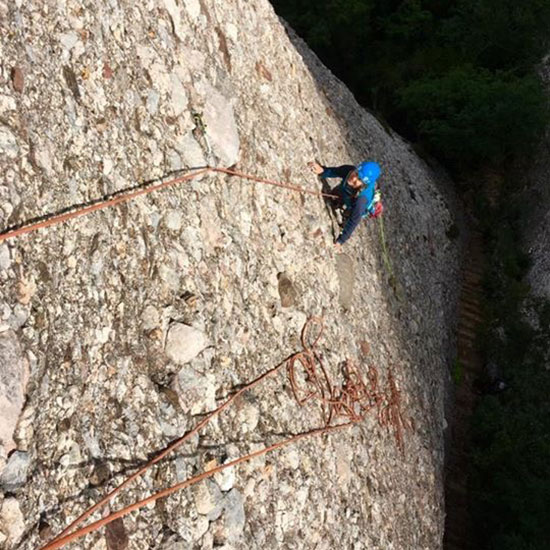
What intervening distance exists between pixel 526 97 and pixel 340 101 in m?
7.73

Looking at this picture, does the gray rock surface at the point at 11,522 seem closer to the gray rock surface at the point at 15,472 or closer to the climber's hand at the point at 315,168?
the gray rock surface at the point at 15,472

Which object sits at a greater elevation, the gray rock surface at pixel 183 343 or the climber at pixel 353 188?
the climber at pixel 353 188

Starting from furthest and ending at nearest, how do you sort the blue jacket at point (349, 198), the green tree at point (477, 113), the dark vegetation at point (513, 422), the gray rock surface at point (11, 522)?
the green tree at point (477, 113) < the dark vegetation at point (513, 422) < the blue jacket at point (349, 198) < the gray rock surface at point (11, 522)

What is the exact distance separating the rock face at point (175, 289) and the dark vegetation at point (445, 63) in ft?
35.4

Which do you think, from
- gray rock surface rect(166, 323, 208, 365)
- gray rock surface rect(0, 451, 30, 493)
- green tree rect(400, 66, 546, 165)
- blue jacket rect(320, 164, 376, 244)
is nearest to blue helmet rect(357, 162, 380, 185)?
blue jacket rect(320, 164, 376, 244)

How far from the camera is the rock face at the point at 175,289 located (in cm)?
388

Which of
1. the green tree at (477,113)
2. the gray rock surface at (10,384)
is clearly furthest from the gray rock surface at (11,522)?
the green tree at (477,113)

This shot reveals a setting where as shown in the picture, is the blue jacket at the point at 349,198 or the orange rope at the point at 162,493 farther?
the blue jacket at the point at 349,198

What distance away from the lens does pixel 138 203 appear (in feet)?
16.5

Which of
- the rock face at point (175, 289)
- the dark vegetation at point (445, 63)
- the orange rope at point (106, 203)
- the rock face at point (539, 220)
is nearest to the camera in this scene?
the orange rope at point (106, 203)

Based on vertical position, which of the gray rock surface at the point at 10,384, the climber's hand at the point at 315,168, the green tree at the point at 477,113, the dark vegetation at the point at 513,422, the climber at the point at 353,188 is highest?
the green tree at the point at 477,113

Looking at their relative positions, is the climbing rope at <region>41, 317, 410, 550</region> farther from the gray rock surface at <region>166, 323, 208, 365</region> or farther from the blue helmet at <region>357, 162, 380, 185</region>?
the blue helmet at <region>357, 162, 380, 185</region>

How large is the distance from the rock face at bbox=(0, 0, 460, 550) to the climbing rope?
0.09m

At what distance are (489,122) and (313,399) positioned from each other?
46.7ft
